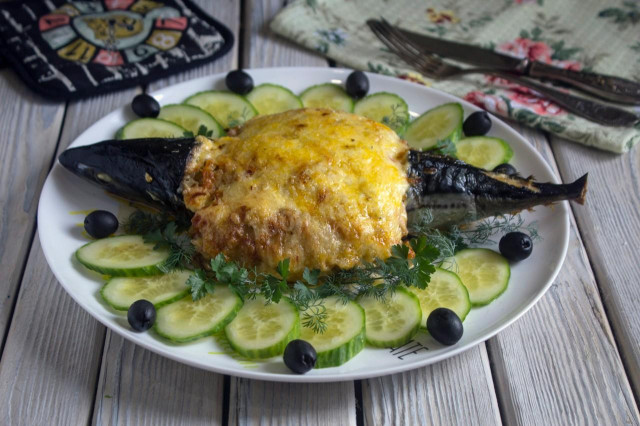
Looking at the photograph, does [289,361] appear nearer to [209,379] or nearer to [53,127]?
[209,379]

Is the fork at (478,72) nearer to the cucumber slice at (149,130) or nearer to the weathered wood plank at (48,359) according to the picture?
the cucumber slice at (149,130)

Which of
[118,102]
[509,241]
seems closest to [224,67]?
[118,102]

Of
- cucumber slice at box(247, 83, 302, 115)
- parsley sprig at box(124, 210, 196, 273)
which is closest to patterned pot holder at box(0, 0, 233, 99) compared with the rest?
cucumber slice at box(247, 83, 302, 115)

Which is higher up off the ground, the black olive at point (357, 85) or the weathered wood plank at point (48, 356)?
the black olive at point (357, 85)

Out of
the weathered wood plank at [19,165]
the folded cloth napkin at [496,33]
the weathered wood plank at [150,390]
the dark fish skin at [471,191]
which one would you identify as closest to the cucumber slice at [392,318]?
the dark fish skin at [471,191]

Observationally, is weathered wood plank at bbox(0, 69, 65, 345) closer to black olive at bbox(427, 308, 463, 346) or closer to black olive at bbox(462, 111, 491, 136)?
black olive at bbox(427, 308, 463, 346)

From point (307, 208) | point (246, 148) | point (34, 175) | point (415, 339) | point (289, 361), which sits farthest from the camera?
point (34, 175)
